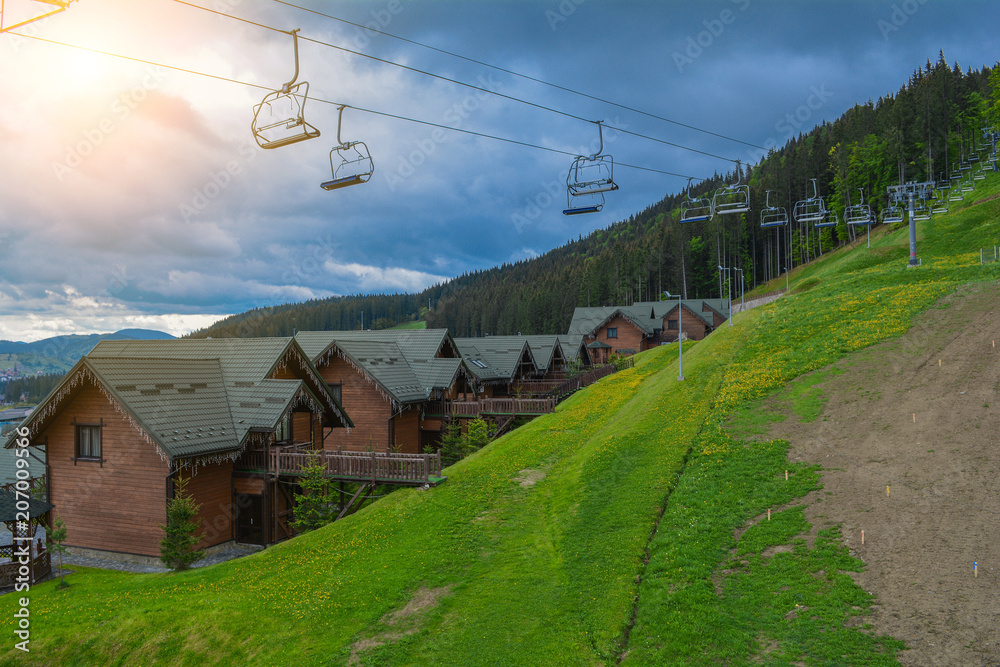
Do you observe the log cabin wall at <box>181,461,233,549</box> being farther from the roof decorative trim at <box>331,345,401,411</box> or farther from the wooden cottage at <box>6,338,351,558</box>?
the roof decorative trim at <box>331,345,401,411</box>

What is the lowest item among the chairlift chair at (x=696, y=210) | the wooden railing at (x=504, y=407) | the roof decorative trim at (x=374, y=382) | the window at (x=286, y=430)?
the wooden railing at (x=504, y=407)

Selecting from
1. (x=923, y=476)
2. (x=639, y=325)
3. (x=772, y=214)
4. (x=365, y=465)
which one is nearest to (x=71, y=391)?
(x=365, y=465)

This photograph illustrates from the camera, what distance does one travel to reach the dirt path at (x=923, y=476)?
10562 millimetres

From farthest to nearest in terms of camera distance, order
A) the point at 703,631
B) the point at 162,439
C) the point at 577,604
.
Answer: the point at 162,439
the point at 577,604
the point at 703,631

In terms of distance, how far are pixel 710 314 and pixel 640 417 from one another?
2590 inches

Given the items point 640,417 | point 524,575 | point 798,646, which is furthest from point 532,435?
point 798,646

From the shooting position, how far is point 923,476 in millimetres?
15727

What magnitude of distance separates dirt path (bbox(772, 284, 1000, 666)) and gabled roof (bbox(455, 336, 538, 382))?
91.6 ft

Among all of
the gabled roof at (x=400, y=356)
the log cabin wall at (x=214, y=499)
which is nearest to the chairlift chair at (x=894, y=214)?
the gabled roof at (x=400, y=356)

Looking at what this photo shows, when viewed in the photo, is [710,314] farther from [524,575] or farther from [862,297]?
[524,575]

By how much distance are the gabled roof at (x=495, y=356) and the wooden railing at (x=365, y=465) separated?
2235 cm

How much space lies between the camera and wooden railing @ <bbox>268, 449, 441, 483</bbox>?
2255 centimetres

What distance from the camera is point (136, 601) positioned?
566 inches

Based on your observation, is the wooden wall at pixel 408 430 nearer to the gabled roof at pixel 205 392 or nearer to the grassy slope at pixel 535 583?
the gabled roof at pixel 205 392
